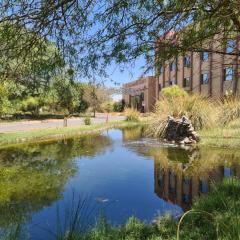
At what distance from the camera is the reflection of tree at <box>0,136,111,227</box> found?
8.73 m

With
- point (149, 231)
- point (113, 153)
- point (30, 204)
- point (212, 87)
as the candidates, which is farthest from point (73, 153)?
point (212, 87)

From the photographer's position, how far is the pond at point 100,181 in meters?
8.03

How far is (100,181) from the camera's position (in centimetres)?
1148

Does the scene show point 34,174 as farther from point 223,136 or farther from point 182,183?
point 223,136

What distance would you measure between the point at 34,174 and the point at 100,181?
2.26 metres

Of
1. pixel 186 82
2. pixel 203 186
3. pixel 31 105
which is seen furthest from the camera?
pixel 186 82

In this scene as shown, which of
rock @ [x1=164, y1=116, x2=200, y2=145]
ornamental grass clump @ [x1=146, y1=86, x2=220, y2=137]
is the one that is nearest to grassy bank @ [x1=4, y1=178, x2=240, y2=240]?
rock @ [x1=164, y1=116, x2=200, y2=145]

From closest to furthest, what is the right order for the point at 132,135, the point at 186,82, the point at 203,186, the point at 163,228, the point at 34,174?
1. the point at 163,228
2. the point at 203,186
3. the point at 34,174
4. the point at 132,135
5. the point at 186,82

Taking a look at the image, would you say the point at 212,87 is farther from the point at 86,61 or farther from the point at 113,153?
the point at 86,61

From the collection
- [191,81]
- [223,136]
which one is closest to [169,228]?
[223,136]

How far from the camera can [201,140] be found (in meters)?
19.7

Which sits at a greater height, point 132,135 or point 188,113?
point 188,113

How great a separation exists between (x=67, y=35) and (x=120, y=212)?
4.43m

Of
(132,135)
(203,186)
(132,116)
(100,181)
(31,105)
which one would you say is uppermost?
(31,105)
